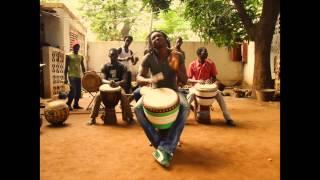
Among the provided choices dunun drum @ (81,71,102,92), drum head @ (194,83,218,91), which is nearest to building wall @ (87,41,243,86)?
dunun drum @ (81,71,102,92)

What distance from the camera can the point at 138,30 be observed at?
29391 mm

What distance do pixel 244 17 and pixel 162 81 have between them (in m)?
8.38

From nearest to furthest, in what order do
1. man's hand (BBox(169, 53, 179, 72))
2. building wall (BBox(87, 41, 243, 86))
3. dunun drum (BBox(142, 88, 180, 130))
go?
1. dunun drum (BBox(142, 88, 180, 130))
2. man's hand (BBox(169, 53, 179, 72))
3. building wall (BBox(87, 41, 243, 86))

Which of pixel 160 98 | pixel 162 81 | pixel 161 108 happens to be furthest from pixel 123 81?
pixel 161 108

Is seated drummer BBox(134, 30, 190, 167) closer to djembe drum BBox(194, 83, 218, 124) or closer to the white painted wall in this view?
djembe drum BBox(194, 83, 218, 124)

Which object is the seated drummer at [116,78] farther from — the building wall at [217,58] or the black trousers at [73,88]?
the building wall at [217,58]

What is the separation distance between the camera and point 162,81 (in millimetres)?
4816

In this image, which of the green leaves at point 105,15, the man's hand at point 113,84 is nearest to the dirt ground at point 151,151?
the man's hand at point 113,84

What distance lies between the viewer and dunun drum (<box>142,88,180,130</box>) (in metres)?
4.29

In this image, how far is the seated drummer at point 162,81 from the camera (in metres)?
4.37

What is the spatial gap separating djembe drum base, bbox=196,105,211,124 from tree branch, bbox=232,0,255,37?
20.0 ft

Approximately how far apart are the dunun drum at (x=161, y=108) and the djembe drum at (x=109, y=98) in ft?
8.93

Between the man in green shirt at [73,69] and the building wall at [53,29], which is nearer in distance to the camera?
the man in green shirt at [73,69]
